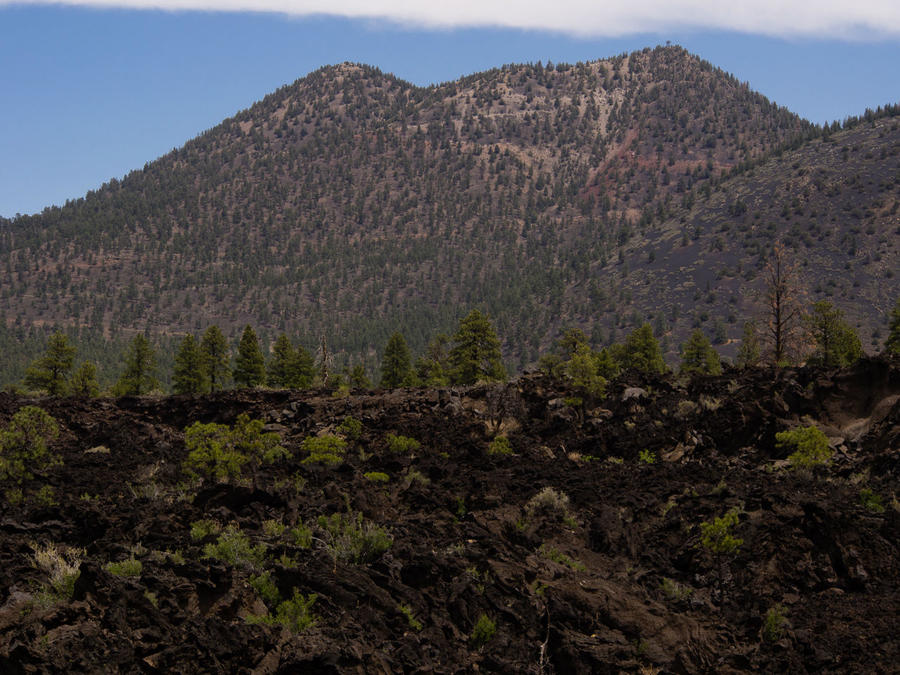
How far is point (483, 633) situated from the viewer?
51.8 ft

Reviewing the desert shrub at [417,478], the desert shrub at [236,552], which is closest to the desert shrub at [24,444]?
the desert shrub at [236,552]

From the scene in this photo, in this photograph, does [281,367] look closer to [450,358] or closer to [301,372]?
[301,372]

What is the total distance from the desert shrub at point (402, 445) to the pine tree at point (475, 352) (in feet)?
83.0

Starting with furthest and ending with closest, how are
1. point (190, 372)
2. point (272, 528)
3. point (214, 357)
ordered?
point (214, 357) → point (190, 372) → point (272, 528)

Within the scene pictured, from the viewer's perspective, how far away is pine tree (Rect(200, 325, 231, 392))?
208 ft

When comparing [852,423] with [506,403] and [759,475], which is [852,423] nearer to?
[759,475]

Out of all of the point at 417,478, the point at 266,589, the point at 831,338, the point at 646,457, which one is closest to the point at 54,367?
the point at 417,478

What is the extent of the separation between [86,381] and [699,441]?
52103mm

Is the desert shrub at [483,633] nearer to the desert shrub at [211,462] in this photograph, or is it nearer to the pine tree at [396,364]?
the desert shrub at [211,462]

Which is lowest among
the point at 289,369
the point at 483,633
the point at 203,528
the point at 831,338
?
the point at 483,633

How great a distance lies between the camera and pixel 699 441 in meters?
31.5

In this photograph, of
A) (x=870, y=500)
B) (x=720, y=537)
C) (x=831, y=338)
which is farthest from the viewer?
(x=831, y=338)

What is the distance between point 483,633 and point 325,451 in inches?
601

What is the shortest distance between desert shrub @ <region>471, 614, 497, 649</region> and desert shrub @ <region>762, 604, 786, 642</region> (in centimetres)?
614
